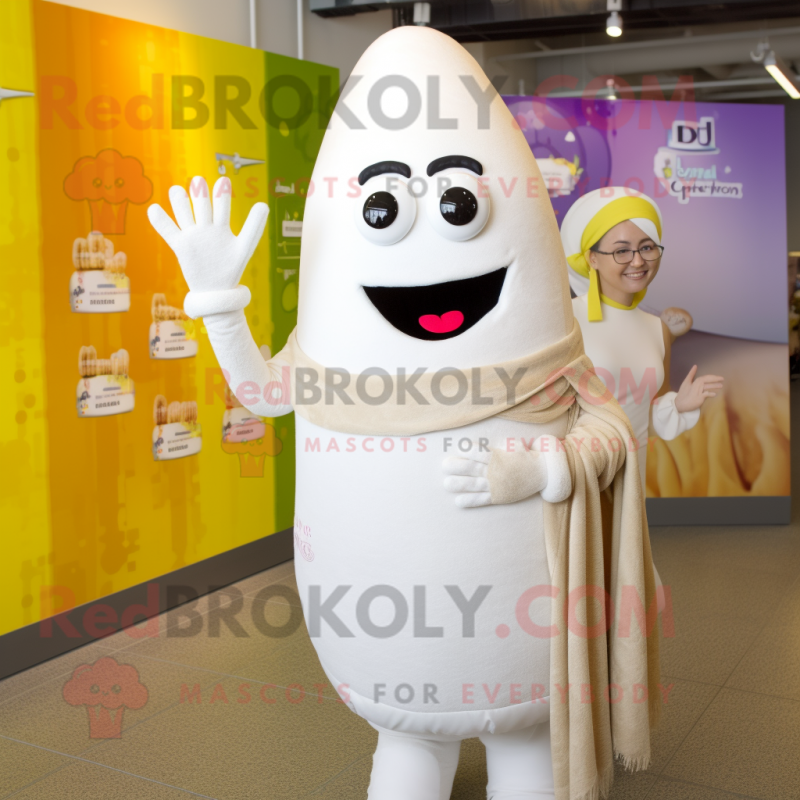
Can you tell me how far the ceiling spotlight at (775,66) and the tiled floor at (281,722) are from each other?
3.75m

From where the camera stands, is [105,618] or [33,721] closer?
[33,721]

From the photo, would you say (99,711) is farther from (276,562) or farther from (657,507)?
(657,507)

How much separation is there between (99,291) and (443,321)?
196 centimetres

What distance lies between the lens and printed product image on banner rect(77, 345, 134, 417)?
10.4 ft

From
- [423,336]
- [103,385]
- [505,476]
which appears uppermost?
[423,336]

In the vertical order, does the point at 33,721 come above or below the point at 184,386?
below

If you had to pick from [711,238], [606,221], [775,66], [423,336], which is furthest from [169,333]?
[775,66]

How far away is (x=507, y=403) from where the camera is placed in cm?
165

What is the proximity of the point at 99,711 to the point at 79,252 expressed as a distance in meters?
1.56

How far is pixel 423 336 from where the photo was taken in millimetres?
1671

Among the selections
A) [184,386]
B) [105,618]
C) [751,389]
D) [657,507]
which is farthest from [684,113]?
[105,618]

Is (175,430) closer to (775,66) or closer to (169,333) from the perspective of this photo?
(169,333)

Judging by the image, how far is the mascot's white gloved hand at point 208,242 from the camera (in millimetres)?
1604

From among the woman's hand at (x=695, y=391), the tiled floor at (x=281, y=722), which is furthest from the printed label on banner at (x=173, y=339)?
the woman's hand at (x=695, y=391)
